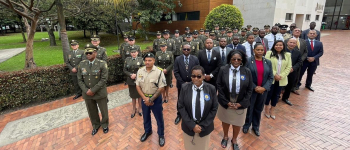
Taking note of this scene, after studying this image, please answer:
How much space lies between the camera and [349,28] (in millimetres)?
29469

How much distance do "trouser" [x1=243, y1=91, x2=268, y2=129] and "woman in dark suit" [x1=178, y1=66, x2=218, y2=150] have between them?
1507mm

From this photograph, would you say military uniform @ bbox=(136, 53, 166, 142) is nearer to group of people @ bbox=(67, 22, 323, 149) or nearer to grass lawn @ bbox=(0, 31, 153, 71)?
group of people @ bbox=(67, 22, 323, 149)

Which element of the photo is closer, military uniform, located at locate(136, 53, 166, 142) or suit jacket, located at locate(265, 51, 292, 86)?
military uniform, located at locate(136, 53, 166, 142)

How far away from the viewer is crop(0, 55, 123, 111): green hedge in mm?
4879

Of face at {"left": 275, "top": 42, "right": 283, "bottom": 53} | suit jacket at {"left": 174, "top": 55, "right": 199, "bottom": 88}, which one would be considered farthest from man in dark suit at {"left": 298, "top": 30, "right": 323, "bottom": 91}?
suit jacket at {"left": 174, "top": 55, "right": 199, "bottom": 88}

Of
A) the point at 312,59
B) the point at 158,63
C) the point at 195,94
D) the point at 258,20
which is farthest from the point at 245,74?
the point at 258,20

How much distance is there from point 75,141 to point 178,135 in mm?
2277

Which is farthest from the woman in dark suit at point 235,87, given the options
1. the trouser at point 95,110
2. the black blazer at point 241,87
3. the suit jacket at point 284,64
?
the trouser at point 95,110

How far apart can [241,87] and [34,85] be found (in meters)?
5.89

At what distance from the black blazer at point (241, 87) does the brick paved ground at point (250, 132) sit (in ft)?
3.53

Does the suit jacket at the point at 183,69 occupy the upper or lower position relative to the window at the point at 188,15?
lower

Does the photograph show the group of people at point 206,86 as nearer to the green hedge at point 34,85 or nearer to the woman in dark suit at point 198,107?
the woman in dark suit at point 198,107

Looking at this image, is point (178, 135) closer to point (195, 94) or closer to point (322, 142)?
point (195, 94)

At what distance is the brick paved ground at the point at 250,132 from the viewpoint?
362 cm
